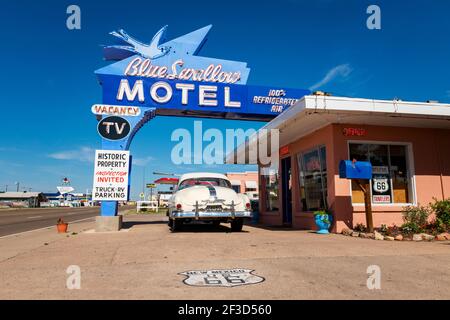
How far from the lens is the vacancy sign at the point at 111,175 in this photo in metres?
11.8

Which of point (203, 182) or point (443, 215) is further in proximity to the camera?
point (203, 182)

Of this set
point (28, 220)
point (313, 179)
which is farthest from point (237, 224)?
point (28, 220)

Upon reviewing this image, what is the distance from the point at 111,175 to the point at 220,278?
846cm

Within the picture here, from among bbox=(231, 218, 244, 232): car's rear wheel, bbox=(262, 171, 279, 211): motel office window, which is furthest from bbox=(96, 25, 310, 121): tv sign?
bbox=(231, 218, 244, 232): car's rear wheel

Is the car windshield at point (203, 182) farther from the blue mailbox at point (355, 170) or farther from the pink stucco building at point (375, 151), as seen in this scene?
the blue mailbox at point (355, 170)

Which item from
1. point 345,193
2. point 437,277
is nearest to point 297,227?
point 345,193

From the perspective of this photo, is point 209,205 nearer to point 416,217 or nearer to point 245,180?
point 416,217

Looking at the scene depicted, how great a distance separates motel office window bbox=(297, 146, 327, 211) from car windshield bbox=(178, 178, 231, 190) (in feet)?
10.2

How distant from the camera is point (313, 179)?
12.4m

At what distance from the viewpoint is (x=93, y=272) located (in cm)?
486

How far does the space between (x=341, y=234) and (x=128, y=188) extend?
23.0 feet

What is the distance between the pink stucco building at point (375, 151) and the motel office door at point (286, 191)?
2071 millimetres

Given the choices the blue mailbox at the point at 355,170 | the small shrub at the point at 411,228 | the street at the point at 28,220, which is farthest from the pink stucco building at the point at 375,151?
the street at the point at 28,220

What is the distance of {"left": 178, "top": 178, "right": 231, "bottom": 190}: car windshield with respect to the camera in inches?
442
